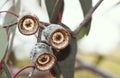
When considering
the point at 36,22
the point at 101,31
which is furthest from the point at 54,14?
the point at 101,31

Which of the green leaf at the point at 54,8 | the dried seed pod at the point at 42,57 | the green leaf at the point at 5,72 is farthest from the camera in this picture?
the green leaf at the point at 54,8

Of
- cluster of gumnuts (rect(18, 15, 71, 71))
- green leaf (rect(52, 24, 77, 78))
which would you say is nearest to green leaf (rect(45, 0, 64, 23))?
green leaf (rect(52, 24, 77, 78))

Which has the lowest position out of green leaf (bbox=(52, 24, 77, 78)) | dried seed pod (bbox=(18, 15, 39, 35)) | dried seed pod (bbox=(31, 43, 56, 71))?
green leaf (bbox=(52, 24, 77, 78))

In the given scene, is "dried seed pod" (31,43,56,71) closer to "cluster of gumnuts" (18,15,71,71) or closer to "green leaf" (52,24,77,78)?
"cluster of gumnuts" (18,15,71,71)

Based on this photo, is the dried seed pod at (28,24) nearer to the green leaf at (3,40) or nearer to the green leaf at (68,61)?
the green leaf at (3,40)

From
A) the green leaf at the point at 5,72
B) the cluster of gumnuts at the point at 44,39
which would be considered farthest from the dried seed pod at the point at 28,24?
the green leaf at the point at 5,72
